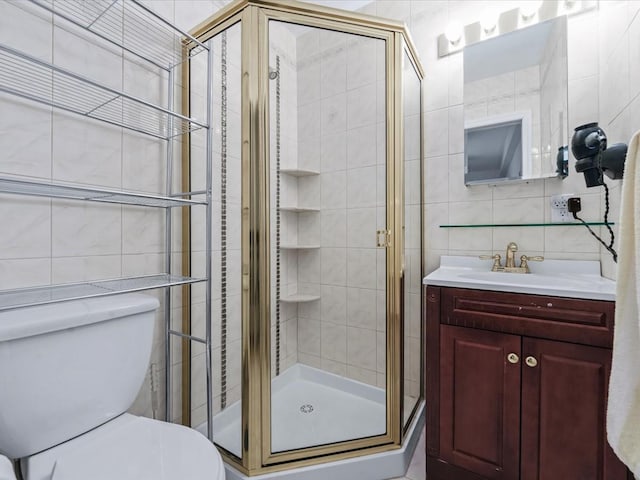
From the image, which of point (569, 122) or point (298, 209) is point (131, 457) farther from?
point (569, 122)

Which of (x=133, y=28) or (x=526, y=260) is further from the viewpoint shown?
(x=526, y=260)

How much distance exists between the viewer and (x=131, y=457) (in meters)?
0.84

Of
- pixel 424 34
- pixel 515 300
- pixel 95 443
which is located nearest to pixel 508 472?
pixel 515 300

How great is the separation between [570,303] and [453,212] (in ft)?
2.53

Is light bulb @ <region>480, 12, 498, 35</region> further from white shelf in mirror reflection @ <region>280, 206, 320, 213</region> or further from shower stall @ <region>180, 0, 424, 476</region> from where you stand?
white shelf in mirror reflection @ <region>280, 206, 320, 213</region>

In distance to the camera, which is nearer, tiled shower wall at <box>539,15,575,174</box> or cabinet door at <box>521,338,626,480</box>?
cabinet door at <box>521,338,626,480</box>

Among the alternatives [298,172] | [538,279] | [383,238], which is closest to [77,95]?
[298,172]

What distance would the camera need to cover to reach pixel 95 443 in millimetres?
901

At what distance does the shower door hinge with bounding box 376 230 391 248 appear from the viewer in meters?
1.44

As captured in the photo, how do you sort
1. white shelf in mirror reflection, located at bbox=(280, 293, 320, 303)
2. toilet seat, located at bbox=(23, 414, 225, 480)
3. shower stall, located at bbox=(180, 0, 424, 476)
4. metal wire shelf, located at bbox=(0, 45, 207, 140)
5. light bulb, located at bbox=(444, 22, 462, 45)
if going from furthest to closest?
light bulb, located at bbox=(444, 22, 462, 45) < white shelf in mirror reflection, located at bbox=(280, 293, 320, 303) < shower stall, located at bbox=(180, 0, 424, 476) < metal wire shelf, located at bbox=(0, 45, 207, 140) < toilet seat, located at bbox=(23, 414, 225, 480)

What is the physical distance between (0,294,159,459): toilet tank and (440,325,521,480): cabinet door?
1.11m

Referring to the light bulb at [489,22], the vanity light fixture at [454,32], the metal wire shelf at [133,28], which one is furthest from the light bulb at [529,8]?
the metal wire shelf at [133,28]

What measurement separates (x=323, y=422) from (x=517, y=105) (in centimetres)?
179

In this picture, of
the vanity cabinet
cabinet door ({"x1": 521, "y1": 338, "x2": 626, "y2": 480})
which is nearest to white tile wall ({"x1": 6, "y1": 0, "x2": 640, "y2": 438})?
the vanity cabinet
